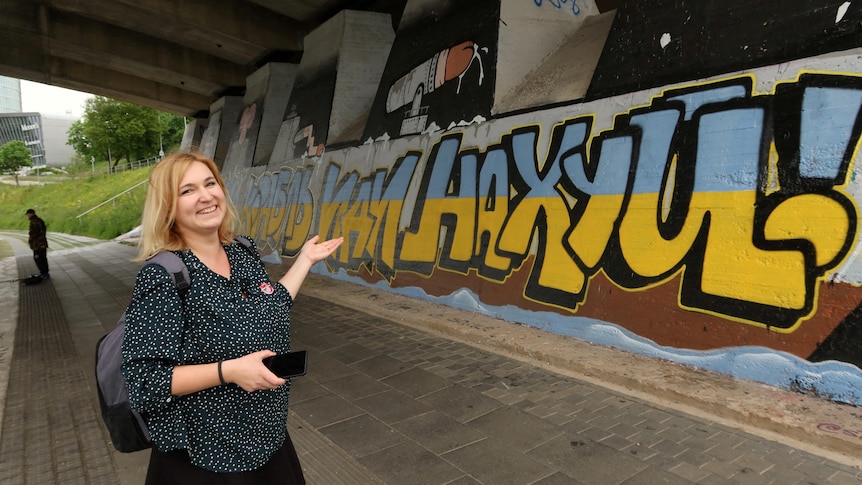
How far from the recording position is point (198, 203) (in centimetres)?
163

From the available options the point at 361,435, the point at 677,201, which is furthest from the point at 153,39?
the point at 677,201

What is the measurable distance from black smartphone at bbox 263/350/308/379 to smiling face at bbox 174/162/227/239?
0.53 metres

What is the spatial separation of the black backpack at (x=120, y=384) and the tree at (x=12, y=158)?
97762mm

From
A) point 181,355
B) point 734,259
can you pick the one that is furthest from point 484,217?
point 181,355

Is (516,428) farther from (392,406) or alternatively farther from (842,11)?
(842,11)

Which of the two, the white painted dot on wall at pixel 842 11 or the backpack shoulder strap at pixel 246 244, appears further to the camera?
the white painted dot on wall at pixel 842 11

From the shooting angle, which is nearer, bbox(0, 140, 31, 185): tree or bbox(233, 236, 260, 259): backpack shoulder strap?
bbox(233, 236, 260, 259): backpack shoulder strap

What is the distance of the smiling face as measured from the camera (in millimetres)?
1615

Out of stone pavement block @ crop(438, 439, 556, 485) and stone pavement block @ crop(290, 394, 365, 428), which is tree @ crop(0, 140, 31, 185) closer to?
stone pavement block @ crop(290, 394, 365, 428)

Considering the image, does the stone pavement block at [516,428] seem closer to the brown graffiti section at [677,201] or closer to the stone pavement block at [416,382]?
the stone pavement block at [416,382]

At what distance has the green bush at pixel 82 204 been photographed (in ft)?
105

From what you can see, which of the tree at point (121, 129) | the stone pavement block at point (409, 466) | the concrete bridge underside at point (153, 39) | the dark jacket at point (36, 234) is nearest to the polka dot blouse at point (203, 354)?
the stone pavement block at point (409, 466)

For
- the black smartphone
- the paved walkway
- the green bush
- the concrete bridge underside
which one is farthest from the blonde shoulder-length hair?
the green bush

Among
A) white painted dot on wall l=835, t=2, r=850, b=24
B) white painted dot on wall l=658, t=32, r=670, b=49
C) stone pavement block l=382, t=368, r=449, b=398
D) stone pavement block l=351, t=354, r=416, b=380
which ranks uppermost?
white painted dot on wall l=658, t=32, r=670, b=49
